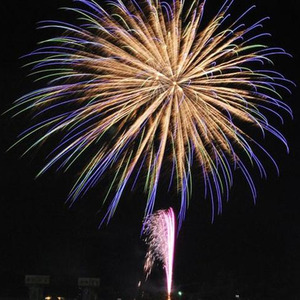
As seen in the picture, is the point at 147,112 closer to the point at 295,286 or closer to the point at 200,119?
the point at 200,119

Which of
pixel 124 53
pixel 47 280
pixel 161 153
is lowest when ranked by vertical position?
pixel 47 280

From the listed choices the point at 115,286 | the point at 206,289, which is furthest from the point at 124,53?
the point at 115,286

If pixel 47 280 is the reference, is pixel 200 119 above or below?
above

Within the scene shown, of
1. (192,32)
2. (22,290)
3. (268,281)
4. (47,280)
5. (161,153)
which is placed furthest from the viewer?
(268,281)

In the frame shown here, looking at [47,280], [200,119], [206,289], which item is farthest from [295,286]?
[200,119]

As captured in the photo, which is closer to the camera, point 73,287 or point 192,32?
point 192,32

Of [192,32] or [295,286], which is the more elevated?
[192,32]

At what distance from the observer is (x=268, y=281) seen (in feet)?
185

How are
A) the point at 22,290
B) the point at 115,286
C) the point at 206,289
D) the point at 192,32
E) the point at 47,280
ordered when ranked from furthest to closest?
1. the point at 115,286
2. the point at 206,289
3. the point at 22,290
4. the point at 47,280
5. the point at 192,32

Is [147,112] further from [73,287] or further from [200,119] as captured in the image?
[73,287]

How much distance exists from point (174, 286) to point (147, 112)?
49.7 meters

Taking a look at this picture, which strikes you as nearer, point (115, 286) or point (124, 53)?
point (124, 53)

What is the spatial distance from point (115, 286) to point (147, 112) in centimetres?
5341

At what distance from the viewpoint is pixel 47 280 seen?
3070 cm
